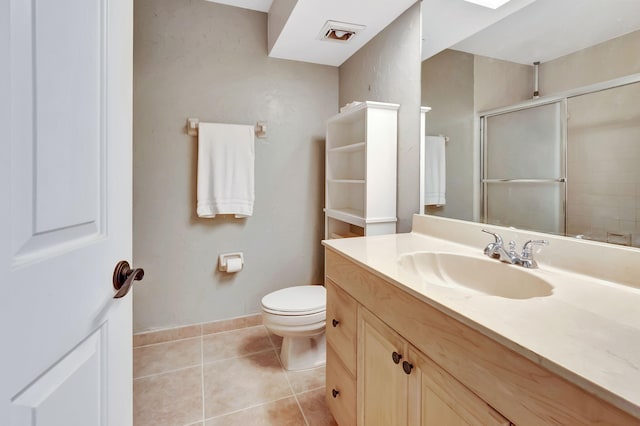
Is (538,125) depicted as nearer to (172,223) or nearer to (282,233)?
(282,233)

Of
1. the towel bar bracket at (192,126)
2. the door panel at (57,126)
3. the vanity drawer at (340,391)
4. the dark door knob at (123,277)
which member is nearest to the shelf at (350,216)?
the vanity drawer at (340,391)

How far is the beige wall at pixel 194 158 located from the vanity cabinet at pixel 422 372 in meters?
1.12

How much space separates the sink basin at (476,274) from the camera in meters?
0.93

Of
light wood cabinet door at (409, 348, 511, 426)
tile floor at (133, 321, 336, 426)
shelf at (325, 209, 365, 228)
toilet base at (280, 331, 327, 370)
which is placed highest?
shelf at (325, 209, 365, 228)

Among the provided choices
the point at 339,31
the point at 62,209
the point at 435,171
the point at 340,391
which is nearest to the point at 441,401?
the point at 340,391

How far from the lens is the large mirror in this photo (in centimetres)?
86

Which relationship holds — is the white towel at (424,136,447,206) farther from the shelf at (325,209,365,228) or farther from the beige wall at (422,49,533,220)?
the shelf at (325,209,365,228)

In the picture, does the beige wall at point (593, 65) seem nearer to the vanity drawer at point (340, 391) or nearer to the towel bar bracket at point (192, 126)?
the vanity drawer at point (340, 391)

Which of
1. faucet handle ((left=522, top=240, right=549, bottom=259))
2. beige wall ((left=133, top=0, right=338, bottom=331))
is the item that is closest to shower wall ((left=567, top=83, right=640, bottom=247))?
faucet handle ((left=522, top=240, right=549, bottom=259))

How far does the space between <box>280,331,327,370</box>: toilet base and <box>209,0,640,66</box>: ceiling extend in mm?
1756

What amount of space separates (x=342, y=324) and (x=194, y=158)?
1583mm

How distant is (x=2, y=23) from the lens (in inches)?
14.5

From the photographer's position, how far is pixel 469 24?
1.33m

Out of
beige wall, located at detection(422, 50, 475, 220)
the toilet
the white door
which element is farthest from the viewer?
the toilet
